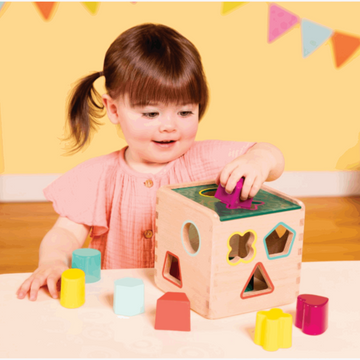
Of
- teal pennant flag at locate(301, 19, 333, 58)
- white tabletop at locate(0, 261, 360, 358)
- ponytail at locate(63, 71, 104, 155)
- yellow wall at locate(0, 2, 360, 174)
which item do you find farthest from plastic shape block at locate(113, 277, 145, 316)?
teal pennant flag at locate(301, 19, 333, 58)

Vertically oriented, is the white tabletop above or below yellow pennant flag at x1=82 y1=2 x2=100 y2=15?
below

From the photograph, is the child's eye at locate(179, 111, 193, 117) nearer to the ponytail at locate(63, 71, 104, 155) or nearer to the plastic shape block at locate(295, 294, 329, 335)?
the ponytail at locate(63, 71, 104, 155)

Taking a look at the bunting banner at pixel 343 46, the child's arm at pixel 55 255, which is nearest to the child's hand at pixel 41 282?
the child's arm at pixel 55 255

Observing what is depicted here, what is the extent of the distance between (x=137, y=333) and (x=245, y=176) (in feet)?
0.79

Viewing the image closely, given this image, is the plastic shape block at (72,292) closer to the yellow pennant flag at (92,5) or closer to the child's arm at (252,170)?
the child's arm at (252,170)

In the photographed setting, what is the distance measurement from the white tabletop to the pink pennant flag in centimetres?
185

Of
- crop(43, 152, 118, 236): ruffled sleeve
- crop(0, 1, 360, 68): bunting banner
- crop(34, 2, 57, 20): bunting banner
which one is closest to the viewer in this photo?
crop(43, 152, 118, 236): ruffled sleeve

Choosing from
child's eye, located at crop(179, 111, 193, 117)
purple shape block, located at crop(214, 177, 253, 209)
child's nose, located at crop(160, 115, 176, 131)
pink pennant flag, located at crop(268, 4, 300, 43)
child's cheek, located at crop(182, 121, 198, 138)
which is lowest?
purple shape block, located at crop(214, 177, 253, 209)

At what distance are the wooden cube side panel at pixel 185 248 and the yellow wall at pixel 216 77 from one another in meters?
1.66

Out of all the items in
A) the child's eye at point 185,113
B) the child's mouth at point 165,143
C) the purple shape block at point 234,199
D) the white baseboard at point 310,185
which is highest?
the child's eye at point 185,113

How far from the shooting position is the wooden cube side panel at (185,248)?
0.58m

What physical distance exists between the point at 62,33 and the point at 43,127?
420 mm

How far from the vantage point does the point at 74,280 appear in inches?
24.3

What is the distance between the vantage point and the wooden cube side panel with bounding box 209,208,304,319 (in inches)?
22.5
